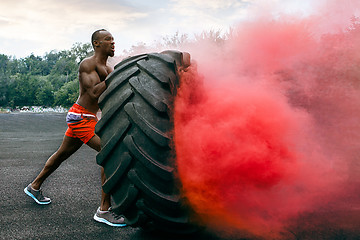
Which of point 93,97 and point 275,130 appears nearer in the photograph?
point 275,130

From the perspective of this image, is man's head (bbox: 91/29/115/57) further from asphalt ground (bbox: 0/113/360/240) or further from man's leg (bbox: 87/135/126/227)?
asphalt ground (bbox: 0/113/360/240)

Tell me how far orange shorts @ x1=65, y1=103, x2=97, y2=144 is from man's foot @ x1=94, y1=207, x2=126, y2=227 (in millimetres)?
807

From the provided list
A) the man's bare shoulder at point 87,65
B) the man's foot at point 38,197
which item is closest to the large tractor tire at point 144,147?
the man's bare shoulder at point 87,65

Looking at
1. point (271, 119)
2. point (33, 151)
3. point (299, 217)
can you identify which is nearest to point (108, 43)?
point (271, 119)

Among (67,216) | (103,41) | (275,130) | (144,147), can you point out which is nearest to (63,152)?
(67,216)

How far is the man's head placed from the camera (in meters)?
3.09

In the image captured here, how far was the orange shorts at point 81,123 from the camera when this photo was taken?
3.21m

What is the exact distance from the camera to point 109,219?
289 centimetres

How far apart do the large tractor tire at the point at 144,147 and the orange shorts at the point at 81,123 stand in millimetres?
1164

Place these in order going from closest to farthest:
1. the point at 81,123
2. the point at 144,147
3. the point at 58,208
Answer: the point at 144,147, the point at 81,123, the point at 58,208

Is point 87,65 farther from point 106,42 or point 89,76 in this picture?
point 106,42

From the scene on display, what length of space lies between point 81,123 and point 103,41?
3.07 feet

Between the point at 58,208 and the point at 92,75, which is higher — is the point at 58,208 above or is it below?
below

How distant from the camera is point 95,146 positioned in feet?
10.5
